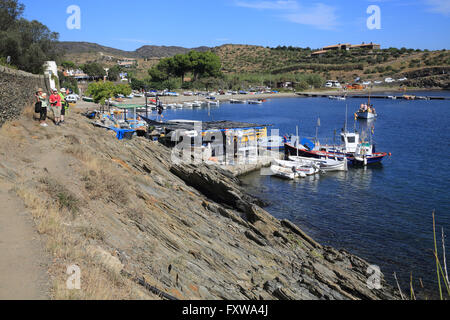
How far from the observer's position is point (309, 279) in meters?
15.4

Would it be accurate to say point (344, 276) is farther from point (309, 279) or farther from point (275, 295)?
point (275, 295)

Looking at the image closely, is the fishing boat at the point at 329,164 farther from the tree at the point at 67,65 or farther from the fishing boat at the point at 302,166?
the tree at the point at 67,65

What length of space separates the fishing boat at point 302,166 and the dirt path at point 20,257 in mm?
30248

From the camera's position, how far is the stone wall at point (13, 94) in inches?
781

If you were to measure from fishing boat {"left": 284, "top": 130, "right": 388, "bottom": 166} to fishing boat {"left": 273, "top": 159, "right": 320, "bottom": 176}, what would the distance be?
12.3 ft

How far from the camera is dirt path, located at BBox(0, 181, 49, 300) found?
24.7 ft

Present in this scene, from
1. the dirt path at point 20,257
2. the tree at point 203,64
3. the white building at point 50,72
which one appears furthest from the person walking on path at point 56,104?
the tree at point 203,64

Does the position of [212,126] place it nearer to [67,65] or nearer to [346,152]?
[346,152]

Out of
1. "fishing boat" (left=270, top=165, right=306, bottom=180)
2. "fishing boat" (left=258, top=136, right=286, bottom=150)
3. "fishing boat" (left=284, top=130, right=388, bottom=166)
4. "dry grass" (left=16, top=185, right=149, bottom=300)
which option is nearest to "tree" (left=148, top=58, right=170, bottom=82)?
"fishing boat" (left=258, top=136, right=286, bottom=150)

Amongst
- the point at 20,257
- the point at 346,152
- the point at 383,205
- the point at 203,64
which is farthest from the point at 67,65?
the point at 20,257

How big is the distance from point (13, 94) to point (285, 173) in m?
24.5

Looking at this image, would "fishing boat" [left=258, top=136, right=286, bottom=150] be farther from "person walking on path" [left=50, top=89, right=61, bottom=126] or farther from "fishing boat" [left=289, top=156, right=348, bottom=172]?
"person walking on path" [left=50, top=89, right=61, bottom=126]
